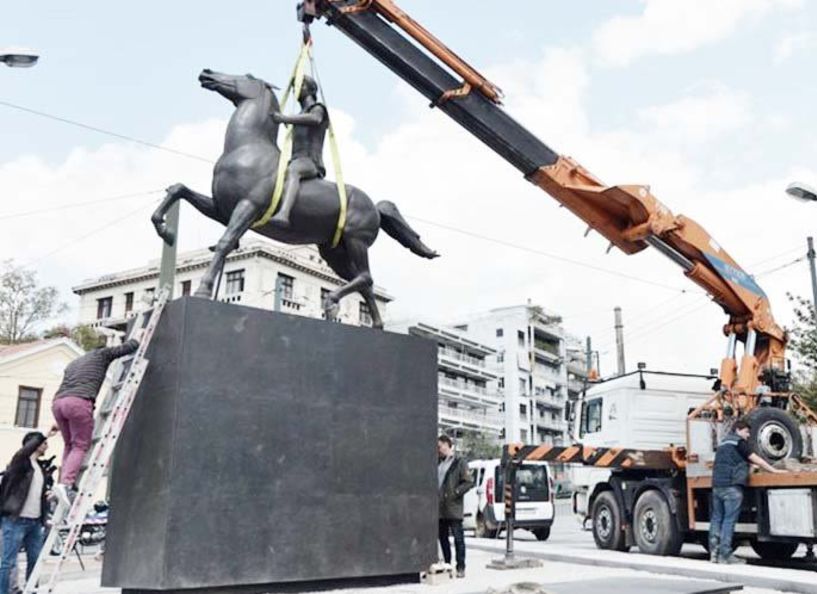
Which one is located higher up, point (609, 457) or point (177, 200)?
point (177, 200)

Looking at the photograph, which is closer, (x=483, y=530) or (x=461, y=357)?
(x=483, y=530)

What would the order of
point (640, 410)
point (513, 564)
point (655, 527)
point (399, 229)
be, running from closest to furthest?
1. point (399, 229)
2. point (513, 564)
3. point (655, 527)
4. point (640, 410)

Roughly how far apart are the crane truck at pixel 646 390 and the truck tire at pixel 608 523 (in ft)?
0.06

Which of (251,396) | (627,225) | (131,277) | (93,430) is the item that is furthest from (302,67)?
(131,277)

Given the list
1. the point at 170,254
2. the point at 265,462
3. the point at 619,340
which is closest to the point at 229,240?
the point at 265,462

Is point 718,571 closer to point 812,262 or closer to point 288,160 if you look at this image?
point 288,160

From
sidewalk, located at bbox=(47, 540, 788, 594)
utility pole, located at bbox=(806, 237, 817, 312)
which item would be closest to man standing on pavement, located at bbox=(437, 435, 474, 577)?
sidewalk, located at bbox=(47, 540, 788, 594)

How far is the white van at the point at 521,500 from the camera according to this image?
20781 millimetres

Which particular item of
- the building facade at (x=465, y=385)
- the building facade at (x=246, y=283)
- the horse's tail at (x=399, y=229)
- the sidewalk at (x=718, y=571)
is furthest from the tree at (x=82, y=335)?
the horse's tail at (x=399, y=229)

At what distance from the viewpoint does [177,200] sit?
8.62 m

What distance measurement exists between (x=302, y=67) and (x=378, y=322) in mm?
2871

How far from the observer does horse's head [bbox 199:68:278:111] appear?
877 cm

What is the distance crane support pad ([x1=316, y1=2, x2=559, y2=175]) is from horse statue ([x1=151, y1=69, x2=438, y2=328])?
3945 mm

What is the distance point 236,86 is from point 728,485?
909cm
